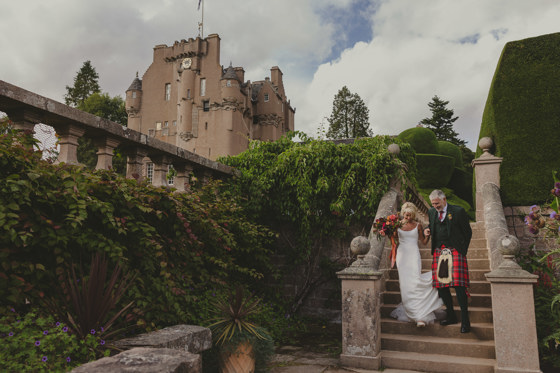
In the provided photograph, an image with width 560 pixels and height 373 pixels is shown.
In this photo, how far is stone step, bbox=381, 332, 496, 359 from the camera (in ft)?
16.0

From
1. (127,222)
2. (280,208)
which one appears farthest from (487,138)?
(127,222)

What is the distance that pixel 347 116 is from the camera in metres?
42.4

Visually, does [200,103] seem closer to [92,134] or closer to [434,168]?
[434,168]

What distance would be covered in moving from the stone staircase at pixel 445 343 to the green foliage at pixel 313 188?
197cm

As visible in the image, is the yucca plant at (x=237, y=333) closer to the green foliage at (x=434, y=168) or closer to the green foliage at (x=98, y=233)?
the green foliage at (x=98, y=233)

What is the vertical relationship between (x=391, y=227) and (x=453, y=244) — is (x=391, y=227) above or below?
above

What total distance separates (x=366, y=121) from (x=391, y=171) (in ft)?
119

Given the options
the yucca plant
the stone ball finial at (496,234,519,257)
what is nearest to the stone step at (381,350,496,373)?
the stone ball finial at (496,234,519,257)

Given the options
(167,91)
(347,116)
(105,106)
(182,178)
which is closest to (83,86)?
(105,106)

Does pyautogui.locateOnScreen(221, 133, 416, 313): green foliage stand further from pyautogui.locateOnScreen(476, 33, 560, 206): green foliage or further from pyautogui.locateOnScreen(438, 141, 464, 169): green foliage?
pyautogui.locateOnScreen(438, 141, 464, 169): green foliage

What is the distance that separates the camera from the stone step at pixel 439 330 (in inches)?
201

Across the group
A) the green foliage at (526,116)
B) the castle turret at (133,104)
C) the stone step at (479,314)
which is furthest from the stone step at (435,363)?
the castle turret at (133,104)

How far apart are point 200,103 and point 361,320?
36.5m

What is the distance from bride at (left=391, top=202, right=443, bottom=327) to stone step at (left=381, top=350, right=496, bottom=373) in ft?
1.67
